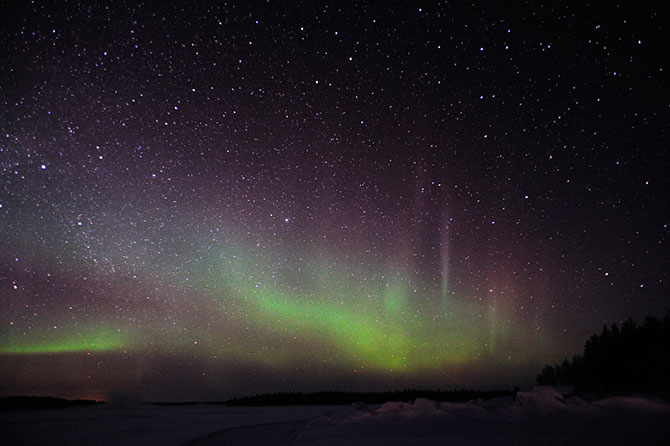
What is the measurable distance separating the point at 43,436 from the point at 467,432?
10316 mm

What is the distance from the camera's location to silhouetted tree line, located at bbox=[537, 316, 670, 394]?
17.2m

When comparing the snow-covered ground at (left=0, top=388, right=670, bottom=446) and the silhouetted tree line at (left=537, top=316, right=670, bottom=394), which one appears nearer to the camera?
the snow-covered ground at (left=0, top=388, right=670, bottom=446)

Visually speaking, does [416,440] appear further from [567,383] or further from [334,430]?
[567,383]

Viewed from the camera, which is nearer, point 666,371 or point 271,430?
point 271,430

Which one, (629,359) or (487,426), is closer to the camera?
(487,426)

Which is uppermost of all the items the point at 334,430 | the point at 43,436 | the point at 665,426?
the point at 665,426

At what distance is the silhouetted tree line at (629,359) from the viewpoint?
1715 cm

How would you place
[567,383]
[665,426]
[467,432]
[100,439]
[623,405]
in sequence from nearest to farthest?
[665,426]
[467,432]
[623,405]
[100,439]
[567,383]

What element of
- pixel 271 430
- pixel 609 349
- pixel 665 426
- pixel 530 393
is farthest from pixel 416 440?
pixel 609 349

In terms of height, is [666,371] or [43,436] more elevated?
[666,371]

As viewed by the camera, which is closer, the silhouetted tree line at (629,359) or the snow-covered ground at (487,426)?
the snow-covered ground at (487,426)

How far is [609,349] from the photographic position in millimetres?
22375

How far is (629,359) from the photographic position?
19641 mm

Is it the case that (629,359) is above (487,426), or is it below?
above
